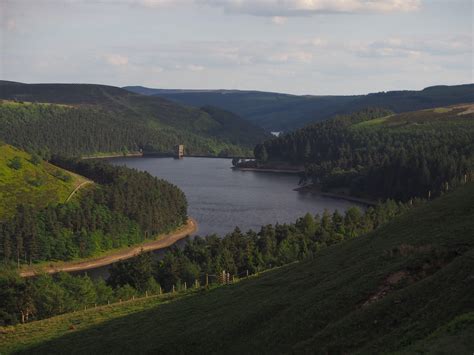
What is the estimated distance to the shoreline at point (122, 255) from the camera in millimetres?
108438

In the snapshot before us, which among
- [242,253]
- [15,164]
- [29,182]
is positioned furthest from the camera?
[15,164]

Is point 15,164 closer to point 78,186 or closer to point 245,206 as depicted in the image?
point 78,186

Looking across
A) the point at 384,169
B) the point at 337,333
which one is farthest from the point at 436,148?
the point at 337,333

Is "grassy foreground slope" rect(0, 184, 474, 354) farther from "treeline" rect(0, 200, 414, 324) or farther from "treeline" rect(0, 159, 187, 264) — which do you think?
"treeline" rect(0, 159, 187, 264)

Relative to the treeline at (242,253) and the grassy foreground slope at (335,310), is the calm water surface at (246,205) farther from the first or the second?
the grassy foreground slope at (335,310)

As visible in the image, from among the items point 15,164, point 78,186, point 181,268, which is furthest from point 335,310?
point 15,164

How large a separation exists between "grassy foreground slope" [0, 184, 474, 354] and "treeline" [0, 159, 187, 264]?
65.0m

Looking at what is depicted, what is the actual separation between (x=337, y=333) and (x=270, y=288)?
14.5 meters

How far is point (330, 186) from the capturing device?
18975 cm

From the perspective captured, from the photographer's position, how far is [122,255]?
11988 cm

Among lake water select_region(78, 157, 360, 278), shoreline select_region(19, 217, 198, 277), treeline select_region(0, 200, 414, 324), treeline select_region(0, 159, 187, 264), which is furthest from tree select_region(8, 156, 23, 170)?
treeline select_region(0, 200, 414, 324)

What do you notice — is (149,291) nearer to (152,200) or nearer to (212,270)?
(212,270)

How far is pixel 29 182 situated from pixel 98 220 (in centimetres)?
2233

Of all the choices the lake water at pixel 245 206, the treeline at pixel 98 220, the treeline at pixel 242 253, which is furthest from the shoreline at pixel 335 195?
the treeline at pixel 242 253
